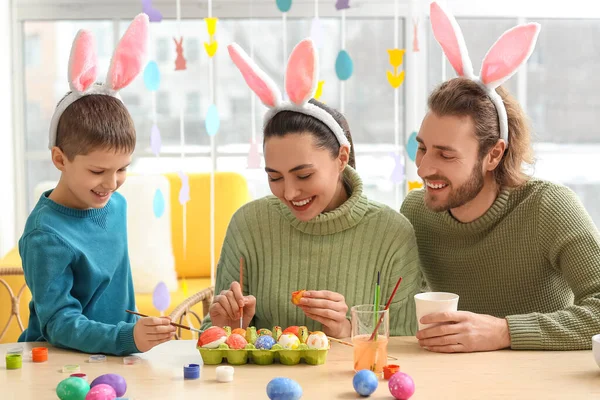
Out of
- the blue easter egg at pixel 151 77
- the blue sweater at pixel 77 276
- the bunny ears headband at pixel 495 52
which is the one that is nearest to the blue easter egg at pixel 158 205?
the blue easter egg at pixel 151 77

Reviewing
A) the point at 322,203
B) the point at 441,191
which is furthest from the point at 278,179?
the point at 441,191

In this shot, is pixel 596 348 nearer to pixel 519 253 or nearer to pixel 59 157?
pixel 519 253

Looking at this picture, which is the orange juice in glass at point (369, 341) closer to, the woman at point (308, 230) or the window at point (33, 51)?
the woman at point (308, 230)

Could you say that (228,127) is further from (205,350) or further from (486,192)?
(205,350)

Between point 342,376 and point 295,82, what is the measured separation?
71 cm

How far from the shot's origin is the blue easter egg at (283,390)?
1387mm

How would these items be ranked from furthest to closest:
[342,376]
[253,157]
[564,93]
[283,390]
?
[564,93]
[253,157]
[342,376]
[283,390]

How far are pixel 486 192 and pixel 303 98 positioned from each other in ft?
1.74

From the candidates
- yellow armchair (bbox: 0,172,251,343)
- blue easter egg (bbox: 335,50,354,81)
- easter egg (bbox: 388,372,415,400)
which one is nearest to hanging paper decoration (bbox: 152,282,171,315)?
yellow armchair (bbox: 0,172,251,343)

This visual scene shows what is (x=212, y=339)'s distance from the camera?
1.63 meters

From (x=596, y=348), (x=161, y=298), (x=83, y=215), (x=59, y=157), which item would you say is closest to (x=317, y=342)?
(x=596, y=348)

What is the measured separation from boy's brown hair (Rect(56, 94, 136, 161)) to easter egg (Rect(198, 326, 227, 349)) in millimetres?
519

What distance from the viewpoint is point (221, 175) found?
13.2 feet

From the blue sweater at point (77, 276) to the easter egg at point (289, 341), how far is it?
1.04 feet
